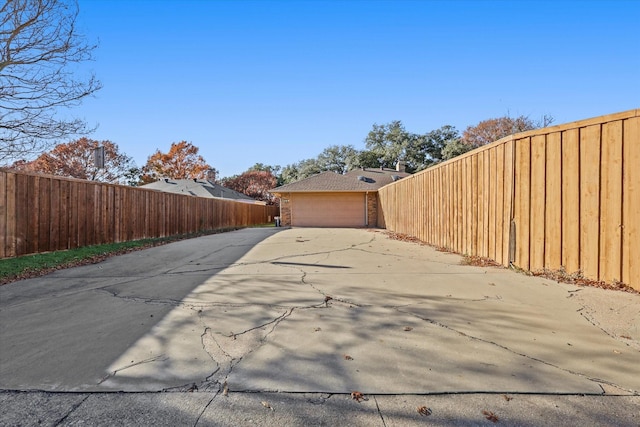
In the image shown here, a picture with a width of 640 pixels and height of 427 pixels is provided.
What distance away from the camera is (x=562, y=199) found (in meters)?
4.67

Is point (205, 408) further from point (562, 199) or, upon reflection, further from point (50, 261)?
point (50, 261)

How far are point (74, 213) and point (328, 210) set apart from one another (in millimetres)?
14242

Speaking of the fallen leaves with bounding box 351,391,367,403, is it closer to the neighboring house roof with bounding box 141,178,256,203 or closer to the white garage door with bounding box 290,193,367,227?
the white garage door with bounding box 290,193,367,227

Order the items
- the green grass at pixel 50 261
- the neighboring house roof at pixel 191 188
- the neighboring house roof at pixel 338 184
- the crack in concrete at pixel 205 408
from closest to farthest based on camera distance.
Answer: the crack in concrete at pixel 205 408 → the green grass at pixel 50 261 → the neighboring house roof at pixel 338 184 → the neighboring house roof at pixel 191 188

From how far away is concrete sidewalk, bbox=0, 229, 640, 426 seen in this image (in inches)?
68.6

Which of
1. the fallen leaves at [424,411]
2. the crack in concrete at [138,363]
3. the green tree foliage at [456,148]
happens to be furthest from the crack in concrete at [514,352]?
the green tree foliage at [456,148]

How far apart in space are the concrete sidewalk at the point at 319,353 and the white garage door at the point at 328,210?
15721 mm

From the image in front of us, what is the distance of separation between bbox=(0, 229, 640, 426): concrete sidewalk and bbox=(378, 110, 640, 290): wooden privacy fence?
541mm

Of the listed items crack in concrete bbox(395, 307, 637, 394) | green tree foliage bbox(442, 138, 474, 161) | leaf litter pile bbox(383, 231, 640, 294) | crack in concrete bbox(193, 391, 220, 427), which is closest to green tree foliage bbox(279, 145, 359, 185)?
green tree foliage bbox(442, 138, 474, 161)

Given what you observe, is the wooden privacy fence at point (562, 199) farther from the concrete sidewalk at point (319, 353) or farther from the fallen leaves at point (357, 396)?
the fallen leaves at point (357, 396)

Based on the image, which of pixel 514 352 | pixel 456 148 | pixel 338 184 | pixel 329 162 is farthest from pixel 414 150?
pixel 514 352

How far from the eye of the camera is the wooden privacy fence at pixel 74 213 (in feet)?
21.6

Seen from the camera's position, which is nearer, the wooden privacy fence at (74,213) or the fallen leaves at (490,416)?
the fallen leaves at (490,416)

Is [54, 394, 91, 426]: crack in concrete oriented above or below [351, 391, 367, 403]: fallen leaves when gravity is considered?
below
